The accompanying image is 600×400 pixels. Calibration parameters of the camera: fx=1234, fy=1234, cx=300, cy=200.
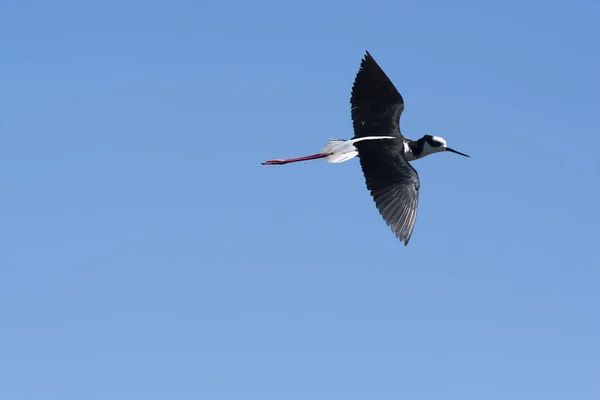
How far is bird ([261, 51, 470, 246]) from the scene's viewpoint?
20.0 m

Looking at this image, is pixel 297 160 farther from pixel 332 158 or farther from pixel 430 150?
pixel 430 150

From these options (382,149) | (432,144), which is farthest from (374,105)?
(432,144)

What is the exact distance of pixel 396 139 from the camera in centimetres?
2083

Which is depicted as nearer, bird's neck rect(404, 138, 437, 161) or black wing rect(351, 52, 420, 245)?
black wing rect(351, 52, 420, 245)

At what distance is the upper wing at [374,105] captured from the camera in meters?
20.8

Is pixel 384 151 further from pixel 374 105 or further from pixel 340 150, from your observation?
pixel 374 105

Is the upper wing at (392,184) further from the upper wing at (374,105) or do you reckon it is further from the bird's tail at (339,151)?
the upper wing at (374,105)

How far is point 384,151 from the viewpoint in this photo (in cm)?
2053

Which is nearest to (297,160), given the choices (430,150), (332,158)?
(332,158)

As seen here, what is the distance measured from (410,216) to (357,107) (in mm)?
2301

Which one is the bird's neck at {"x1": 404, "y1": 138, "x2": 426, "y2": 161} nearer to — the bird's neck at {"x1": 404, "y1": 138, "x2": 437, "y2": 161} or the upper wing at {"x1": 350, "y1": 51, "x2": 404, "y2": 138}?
the bird's neck at {"x1": 404, "y1": 138, "x2": 437, "y2": 161}

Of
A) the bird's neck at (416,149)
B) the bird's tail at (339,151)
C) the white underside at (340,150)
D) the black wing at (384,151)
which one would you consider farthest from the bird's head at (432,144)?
the bird's tail at (339,151)

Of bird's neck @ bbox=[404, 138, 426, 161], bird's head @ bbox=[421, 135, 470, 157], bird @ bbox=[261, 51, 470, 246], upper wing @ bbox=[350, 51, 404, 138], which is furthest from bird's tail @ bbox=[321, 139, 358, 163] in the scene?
bird's head @ bbox=[421, 135, 470, 157]

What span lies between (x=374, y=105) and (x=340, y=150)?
3.35 feet
